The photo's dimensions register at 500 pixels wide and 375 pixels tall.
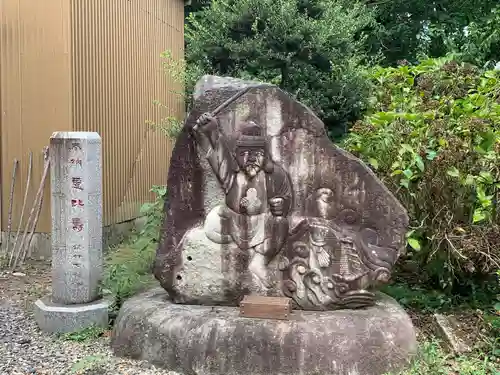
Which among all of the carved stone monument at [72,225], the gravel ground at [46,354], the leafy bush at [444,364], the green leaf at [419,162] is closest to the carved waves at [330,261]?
the leafy bush at [444,364]

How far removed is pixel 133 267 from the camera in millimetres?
5953

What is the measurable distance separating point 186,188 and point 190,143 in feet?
1.19

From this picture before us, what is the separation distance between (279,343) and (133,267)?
2543 millimetres

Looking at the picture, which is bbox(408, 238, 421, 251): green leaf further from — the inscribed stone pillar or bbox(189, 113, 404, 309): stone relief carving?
the inscribed stone pillar

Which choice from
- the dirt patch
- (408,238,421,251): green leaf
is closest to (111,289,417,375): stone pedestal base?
(408,238,421,251): green leaf

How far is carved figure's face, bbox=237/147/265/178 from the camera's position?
4.38 meters

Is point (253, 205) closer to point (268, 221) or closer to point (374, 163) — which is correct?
point (268, 221)

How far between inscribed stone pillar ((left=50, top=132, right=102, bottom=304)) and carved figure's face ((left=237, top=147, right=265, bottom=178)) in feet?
4.97

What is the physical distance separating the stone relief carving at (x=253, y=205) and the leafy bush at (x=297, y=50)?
327cm

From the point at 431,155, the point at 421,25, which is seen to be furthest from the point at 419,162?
the point at 421,25

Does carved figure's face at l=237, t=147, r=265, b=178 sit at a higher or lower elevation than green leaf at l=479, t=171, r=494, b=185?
higher

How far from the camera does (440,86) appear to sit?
5.96 m

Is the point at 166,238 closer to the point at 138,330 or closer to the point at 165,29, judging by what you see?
the point at 138,330

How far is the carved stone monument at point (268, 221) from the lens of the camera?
4.30 m
